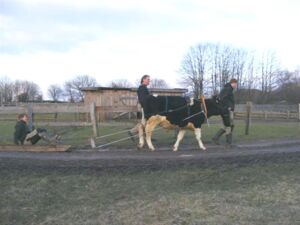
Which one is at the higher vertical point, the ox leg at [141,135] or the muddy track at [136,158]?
the ox leg at [141,135]

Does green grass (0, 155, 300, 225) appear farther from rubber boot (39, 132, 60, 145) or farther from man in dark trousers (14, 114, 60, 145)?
man in dark trousers (14, 114, 60, 145)

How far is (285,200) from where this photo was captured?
7.08 m

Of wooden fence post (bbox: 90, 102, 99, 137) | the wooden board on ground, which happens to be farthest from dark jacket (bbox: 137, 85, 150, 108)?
wooden fence post (bbox: 90, 102, 99, 137)

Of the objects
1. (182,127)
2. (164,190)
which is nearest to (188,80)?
(182,127)

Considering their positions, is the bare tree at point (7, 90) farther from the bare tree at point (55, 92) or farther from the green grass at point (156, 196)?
the green grass at point (156, 196)

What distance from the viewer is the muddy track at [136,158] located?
32.7ft

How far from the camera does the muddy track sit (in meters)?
9.95

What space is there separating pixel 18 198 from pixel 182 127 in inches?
259

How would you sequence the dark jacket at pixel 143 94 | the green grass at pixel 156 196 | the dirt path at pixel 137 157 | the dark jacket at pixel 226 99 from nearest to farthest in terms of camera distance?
1. the green grass at pixel 156 196
2. the dirt path at pixel 137 157
3. the dark jacket at pixel 143 94
4. the dark jacket at pixel 226 99

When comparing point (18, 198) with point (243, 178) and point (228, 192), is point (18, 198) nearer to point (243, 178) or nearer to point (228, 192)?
point (228, 192)

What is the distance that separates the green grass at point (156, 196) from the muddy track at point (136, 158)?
1.81ft

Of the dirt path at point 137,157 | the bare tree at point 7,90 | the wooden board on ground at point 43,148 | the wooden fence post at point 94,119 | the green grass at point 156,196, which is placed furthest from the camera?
the bare tree at point 7,90

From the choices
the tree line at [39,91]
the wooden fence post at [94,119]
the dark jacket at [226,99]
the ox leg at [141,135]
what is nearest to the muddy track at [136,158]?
the ox leg at [141,135]

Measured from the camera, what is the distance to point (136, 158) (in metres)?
11.1
